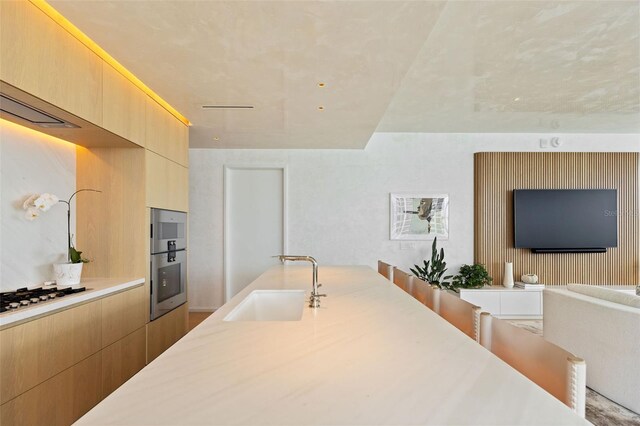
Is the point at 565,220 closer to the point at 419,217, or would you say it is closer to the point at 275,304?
the point at 419,217

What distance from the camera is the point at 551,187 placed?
4.96 metres

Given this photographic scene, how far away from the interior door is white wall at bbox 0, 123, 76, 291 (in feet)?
8.11

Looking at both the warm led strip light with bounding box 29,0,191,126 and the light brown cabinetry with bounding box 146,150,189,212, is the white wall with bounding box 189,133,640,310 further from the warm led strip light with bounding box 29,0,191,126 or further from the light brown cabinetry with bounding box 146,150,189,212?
the warm led strip light with bounding box 29,0,191,126

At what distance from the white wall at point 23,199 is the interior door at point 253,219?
97.3 inches

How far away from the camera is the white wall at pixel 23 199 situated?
2082 mm

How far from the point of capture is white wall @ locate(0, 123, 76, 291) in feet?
6.83

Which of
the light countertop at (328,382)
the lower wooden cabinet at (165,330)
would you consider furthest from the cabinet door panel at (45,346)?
the light countertop at (328,382)

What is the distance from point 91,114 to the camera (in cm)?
207

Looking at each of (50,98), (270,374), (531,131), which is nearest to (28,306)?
(50,98)

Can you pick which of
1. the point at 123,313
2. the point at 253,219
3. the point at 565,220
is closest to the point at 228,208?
the point at 253,219

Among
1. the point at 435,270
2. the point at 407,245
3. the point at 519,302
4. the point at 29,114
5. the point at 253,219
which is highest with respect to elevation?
the point at 29,114

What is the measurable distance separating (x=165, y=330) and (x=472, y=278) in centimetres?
384

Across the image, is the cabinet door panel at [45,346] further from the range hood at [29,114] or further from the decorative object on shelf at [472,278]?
the decorative object on shelf at [472,278]

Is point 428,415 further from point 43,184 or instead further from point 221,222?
point 221,222
